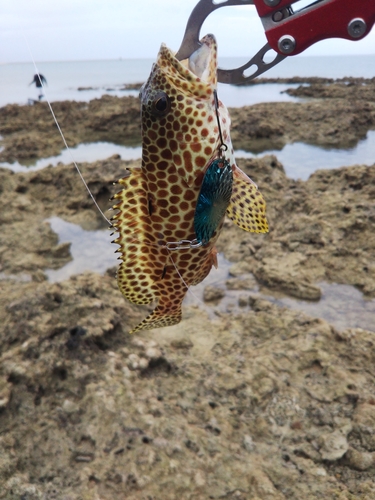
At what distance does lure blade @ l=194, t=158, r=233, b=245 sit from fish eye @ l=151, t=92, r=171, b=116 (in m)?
0.36

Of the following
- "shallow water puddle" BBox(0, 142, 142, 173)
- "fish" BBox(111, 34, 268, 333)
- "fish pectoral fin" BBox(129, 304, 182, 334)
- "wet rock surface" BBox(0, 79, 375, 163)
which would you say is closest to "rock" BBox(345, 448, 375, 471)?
"fish pectoral fin" BBox(129, 304, 182, 334)

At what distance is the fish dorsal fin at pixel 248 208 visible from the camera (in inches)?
91.5

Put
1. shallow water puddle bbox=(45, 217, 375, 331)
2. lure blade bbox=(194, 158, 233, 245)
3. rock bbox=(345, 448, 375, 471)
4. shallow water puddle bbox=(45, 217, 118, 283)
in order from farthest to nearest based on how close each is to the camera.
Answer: shallow water puddle bbox=(45, 217, 118, 283) < shallow water puddle bbox=(45, 217, 375, 331) < rock bbox=(345, 448, 375, 471) < lure blade bbox=(194, 158, 233, 245)

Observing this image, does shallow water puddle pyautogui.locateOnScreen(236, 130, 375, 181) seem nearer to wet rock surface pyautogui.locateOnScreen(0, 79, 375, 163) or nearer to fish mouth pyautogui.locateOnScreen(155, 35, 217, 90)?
wet rock surface pyautogui.locateOnScreen(0, 79, 375, 163)

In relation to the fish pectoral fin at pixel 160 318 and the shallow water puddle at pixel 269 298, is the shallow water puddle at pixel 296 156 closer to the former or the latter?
the shallow water puddle at pixel 269 298

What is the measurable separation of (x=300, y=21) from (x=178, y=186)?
0.96 m

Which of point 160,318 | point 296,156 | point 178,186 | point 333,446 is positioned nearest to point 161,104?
point 178,186

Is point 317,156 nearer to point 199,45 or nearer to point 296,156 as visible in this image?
point 296,156

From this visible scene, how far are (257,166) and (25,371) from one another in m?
7.75

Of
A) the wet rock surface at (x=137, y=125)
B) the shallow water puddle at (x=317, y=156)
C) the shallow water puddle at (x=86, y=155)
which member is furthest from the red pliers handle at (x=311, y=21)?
the wet rock surface at (x=137, y=125)

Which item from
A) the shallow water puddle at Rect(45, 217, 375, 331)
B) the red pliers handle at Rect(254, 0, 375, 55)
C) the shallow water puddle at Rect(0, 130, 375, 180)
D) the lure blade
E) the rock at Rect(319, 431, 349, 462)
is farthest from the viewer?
the shallow water puddle at Rect(0, 130, 375, 180)

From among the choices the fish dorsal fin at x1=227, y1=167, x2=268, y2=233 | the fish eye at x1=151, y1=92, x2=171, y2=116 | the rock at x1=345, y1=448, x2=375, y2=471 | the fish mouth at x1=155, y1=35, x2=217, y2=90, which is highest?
the fish mouth at x1=155, y1=35, x2=217, y2=90

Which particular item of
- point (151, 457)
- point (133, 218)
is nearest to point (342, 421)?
point (151, 457)

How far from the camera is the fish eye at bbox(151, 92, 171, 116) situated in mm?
1941
